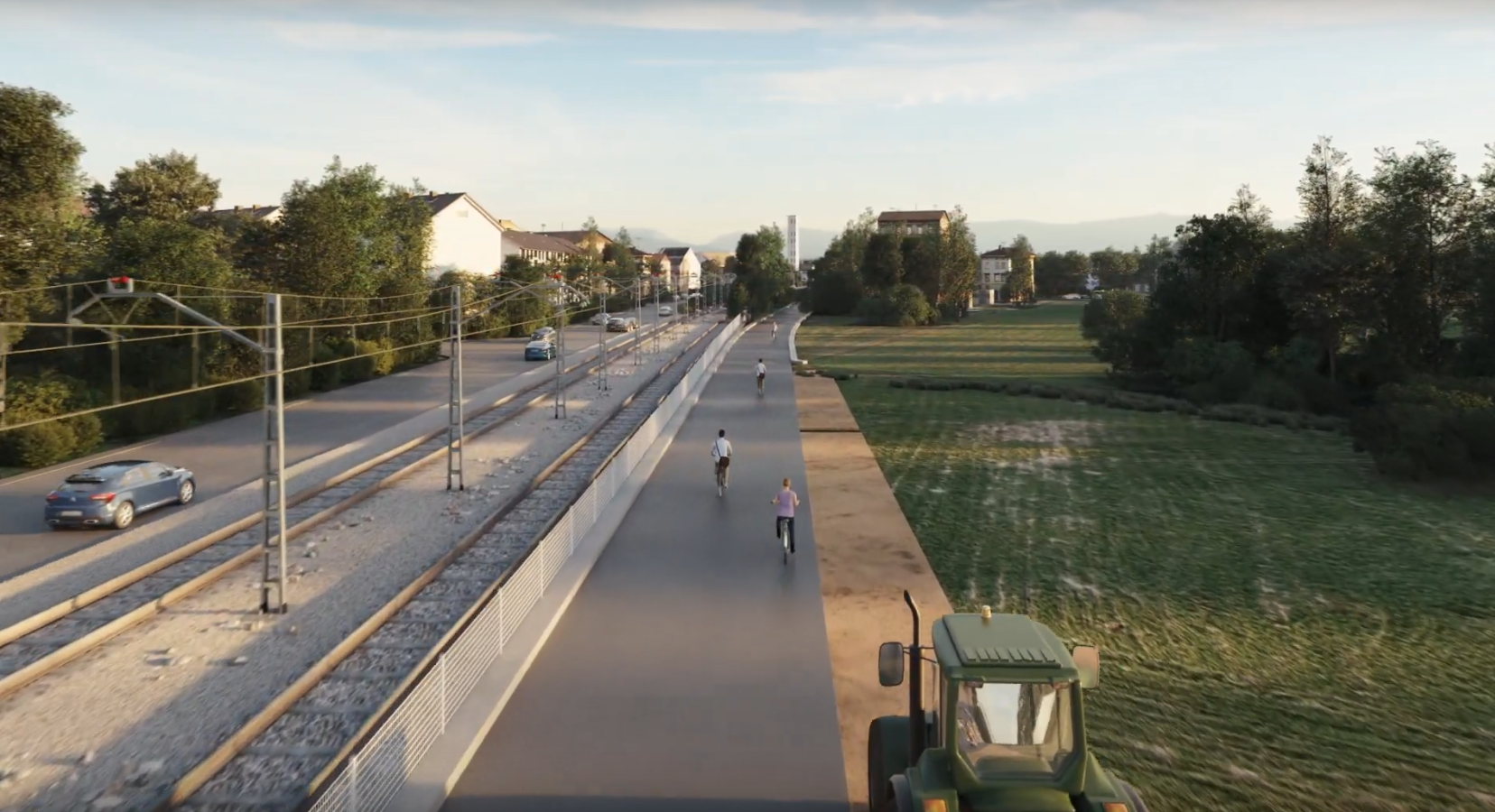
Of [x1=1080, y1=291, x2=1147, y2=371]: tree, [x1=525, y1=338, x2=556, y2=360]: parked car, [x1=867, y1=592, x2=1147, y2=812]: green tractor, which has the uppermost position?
[x1=1080, y1=291, x2=1147, y2=371]: tree

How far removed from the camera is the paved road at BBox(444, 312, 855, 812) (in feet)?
29.0

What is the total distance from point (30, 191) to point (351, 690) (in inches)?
963

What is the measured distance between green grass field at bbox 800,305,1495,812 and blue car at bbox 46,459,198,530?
16.8m

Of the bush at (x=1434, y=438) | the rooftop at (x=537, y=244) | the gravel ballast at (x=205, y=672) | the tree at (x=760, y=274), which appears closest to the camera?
the gravel ballast at (x=205, y=672)

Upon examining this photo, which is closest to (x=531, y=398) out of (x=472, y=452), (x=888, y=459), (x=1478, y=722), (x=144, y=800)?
(x=472, y=452)

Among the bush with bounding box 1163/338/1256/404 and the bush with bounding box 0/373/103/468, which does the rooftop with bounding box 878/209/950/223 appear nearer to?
A: the bush with bounding box 1163/338/1256/404

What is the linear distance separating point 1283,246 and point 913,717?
168 ft

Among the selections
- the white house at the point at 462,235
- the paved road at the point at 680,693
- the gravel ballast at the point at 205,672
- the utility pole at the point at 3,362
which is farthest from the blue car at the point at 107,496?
the white house at the point at 462,235

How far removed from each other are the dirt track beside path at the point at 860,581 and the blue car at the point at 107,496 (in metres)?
14.8

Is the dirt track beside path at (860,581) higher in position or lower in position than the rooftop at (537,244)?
lower

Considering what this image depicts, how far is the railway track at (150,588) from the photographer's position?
1346 centimetres

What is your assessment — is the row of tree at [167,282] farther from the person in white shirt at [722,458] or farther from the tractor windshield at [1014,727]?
the tractor windshield at [1014,727]

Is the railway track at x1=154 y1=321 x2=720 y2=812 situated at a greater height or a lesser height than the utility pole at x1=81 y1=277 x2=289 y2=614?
lesser

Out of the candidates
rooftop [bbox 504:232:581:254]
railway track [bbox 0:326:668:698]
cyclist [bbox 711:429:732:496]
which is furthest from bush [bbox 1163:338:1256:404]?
rooftop [bbox 504:232:581:254]
